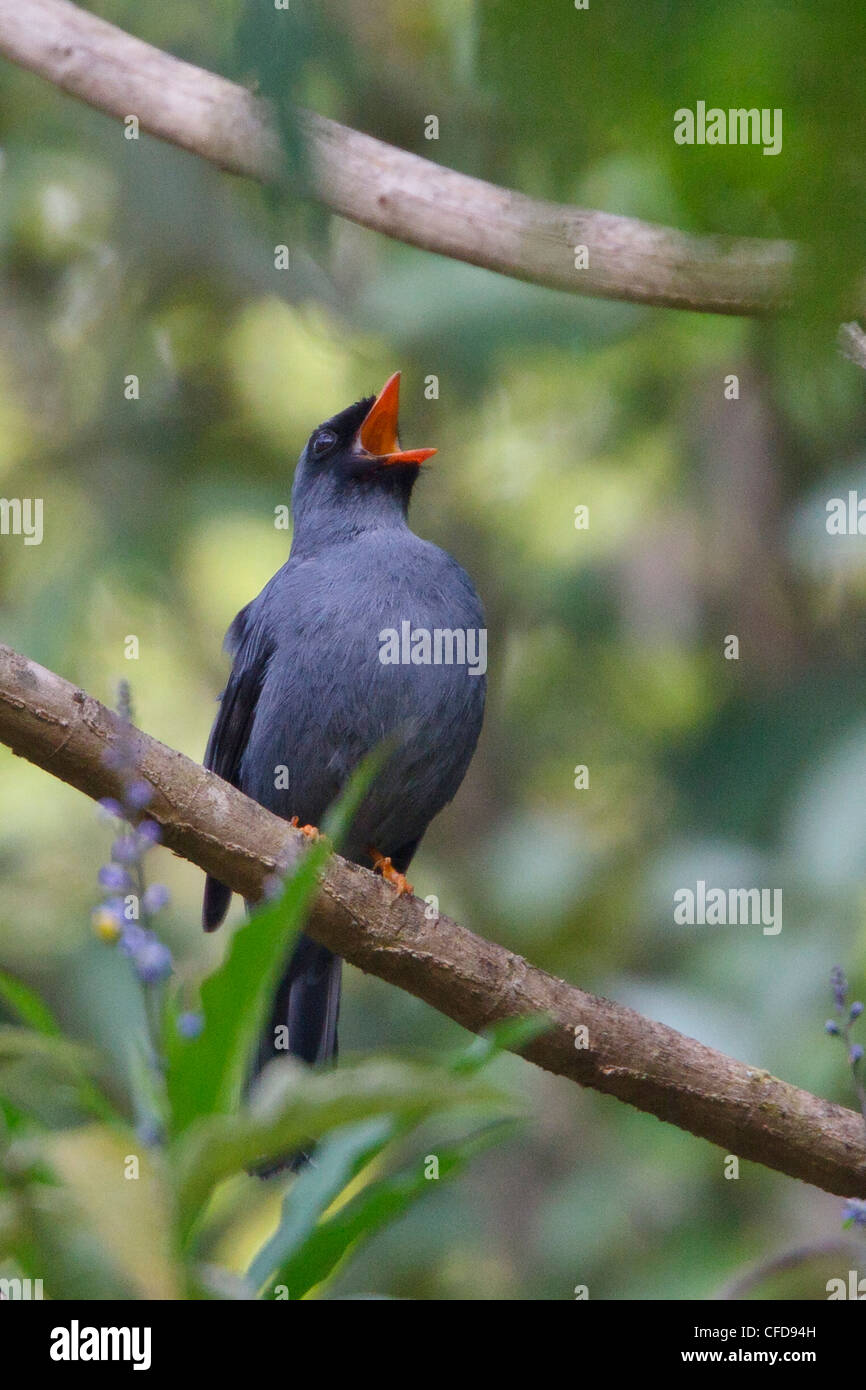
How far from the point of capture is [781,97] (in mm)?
628

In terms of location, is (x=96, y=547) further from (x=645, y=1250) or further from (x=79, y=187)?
(x=645, y=1250)

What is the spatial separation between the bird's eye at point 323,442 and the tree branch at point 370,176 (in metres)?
1.39

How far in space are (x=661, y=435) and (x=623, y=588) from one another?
0.82 m

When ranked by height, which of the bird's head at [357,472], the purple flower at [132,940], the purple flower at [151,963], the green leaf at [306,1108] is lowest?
the green leaf at [306,1108]

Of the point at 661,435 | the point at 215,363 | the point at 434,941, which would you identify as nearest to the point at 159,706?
the point at 215,363

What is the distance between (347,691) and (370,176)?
1455mm

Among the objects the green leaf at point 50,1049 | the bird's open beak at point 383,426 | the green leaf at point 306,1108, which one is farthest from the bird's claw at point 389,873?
the green leaf at point 306,1108

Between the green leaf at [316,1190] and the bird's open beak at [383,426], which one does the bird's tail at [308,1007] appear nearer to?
the bird's open beak at [383,426]

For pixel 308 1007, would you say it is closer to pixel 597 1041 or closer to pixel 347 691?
pixel 347 691

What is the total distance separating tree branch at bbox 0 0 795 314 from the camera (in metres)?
3.48

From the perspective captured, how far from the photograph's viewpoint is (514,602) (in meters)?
7.16

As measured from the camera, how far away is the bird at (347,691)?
4.33 meters

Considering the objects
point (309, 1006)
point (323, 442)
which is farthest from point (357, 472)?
point (309, 1006)

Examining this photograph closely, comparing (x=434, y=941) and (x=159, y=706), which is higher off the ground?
(x=159, y=706)
